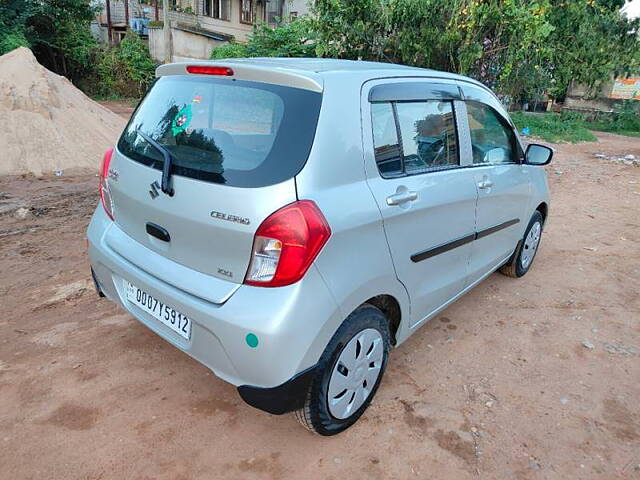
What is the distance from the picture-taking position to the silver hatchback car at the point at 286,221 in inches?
72.0

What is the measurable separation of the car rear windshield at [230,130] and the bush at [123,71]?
19.7 meters

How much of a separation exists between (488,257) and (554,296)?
108cm

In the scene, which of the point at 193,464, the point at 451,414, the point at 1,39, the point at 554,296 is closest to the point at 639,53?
the point at 554,296

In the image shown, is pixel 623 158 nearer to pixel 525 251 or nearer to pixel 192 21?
pixel 525 251

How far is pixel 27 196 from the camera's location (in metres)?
5.97

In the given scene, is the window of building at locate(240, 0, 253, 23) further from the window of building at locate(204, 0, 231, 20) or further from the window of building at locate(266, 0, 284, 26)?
the window of building at locate(266, 0, 284, 26)

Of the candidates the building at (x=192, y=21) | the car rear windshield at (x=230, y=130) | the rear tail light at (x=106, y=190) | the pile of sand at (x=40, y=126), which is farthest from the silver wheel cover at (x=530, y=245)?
the building at (x=192, y=21)

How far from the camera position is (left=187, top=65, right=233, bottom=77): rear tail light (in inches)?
83.3

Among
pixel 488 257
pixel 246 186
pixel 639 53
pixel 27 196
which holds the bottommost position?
pixel 27 196

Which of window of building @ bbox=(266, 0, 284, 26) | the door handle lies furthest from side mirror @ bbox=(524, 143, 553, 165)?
window of building @ bbox=(266, 0, 284, 26)

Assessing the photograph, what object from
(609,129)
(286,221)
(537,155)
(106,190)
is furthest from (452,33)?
(609,129)

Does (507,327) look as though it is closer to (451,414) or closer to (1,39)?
(451,414)

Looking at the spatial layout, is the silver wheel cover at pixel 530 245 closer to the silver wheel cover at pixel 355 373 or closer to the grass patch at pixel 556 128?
the silver wheel cover at pixel 355 373

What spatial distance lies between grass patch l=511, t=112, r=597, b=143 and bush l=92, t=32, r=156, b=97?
609 inches
